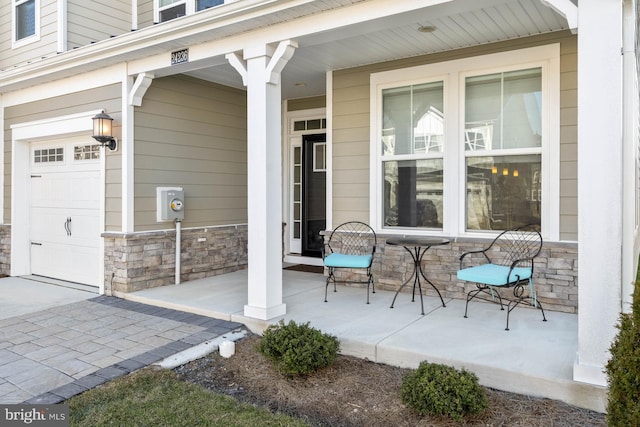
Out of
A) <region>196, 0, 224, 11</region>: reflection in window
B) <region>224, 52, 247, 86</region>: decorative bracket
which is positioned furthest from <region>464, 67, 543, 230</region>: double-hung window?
<region>196, 0, 224, 11</region>: reflection in window

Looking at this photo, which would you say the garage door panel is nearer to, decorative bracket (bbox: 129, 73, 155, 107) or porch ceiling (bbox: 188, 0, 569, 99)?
decorative bracket (bbox: 129, 73, 155, 107)

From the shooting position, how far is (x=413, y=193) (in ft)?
16.9

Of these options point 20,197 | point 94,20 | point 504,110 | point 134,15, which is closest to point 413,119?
point 504,110

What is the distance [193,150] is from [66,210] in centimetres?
190

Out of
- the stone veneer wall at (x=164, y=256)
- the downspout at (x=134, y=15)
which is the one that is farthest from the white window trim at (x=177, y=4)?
the stone veneer wall at (x=164, y=256)

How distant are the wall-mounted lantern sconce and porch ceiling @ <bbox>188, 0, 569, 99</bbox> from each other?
1.22 m

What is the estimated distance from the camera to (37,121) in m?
6.29

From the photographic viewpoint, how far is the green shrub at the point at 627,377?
175 centimetres

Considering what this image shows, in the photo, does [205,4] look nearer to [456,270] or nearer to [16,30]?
[16,30]

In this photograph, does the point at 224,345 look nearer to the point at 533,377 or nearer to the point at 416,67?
the point at 533,377

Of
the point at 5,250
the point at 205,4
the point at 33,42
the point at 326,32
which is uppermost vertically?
the point at 205,4

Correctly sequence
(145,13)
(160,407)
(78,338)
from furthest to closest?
(145,13), (78,338), (160,407)

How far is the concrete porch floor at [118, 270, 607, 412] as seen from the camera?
2.84m

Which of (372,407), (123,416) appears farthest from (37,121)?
(372,407)
